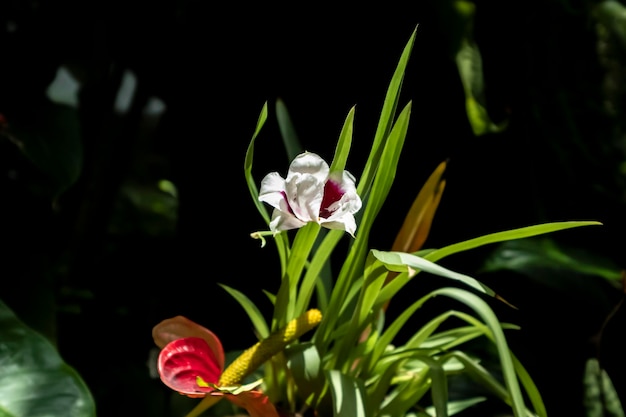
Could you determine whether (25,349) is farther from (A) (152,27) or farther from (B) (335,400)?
(A) (152,27)

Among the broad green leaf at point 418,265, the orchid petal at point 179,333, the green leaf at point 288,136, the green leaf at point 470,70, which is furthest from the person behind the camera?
the green leaf at point 470,70

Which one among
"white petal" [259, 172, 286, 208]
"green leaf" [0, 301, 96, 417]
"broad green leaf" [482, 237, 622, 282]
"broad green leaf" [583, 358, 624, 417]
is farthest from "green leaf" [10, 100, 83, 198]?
"broad green leaf" [583, 358, 624, 417]

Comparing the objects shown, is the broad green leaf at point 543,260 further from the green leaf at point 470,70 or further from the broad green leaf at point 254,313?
the broad green leaf at point 254,313

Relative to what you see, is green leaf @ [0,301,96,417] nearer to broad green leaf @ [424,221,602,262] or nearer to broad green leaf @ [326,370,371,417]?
broad green leaf @ [326,370,371,417]

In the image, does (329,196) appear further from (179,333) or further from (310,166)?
(179,333)

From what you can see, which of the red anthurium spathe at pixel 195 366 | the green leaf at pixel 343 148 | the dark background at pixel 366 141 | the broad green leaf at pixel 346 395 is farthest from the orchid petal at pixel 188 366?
the dark background at pixel 366 141

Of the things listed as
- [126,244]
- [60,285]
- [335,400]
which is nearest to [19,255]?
[60,285]
